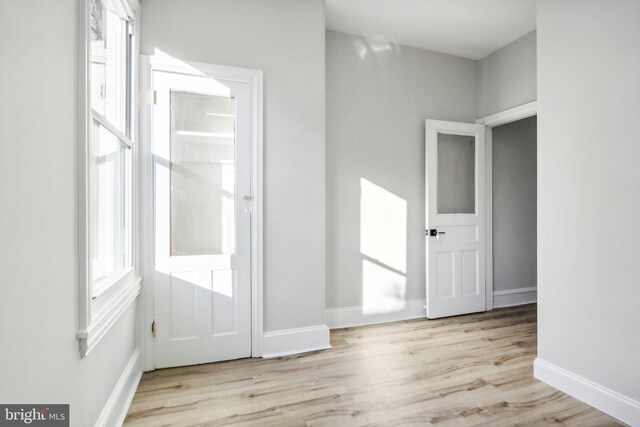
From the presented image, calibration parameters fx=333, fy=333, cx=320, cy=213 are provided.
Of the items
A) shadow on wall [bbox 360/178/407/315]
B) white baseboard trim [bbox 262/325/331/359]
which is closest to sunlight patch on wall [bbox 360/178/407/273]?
shadow on wall [bbox 360/178/407/315]

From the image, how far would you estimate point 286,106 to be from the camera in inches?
105

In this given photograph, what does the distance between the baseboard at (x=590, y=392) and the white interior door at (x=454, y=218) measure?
4.37ft

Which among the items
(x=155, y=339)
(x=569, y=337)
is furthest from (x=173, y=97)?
(x=569, y=337)

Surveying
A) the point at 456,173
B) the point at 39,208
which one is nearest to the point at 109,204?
the point at 39,208

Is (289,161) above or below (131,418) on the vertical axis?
above

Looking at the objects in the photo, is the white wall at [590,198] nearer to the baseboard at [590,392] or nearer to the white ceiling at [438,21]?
the baseboard at [590,392]

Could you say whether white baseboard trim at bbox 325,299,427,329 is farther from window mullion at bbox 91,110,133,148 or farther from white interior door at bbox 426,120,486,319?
window mullion at bbox 91,110,133,148

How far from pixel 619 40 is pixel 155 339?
11.3 ft

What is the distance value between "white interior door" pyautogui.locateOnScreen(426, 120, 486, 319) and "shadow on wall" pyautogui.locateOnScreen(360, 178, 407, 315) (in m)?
0.29

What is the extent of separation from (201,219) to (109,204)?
0.70m

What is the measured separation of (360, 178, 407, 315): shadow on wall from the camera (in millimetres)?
3389

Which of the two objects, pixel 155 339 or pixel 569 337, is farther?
pixel 155 339

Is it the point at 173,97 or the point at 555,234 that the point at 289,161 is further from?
the point at 555,234

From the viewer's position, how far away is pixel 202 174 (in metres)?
2.52
